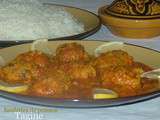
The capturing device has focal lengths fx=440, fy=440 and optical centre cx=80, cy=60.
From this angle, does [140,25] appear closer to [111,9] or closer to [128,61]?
[111,9]

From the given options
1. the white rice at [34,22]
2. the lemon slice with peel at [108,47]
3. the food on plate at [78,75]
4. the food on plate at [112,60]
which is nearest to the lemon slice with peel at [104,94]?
the food on plate at [78,75]

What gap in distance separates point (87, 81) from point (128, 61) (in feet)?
0.36

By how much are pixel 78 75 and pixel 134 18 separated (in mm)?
399

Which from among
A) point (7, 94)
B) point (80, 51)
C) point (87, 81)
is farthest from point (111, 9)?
point (7, 94)

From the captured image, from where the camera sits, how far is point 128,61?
934 millimetres

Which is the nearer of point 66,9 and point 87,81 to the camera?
point 87,81

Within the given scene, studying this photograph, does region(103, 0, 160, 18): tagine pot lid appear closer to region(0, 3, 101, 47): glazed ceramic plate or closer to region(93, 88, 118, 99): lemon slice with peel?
region(0, 3, 101, 47): glazed ceramic plate

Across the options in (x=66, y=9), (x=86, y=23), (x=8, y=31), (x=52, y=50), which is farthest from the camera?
(x=66, y=9)

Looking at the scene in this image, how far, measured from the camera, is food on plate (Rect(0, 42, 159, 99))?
817 mm

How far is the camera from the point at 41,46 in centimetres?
105

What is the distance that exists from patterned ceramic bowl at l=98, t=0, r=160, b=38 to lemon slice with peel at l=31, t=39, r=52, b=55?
26 centimetres

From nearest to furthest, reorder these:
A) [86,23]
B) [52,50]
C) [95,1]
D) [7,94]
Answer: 1. [7,94]
2. [52,50]
3. [86,23]
4. [95,1]

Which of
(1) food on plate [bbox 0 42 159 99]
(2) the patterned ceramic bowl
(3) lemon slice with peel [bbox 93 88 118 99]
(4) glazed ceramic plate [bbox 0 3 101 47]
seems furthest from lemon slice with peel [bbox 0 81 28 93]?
(2) the patterned ceramic bowl

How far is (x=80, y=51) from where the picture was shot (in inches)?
38.4
